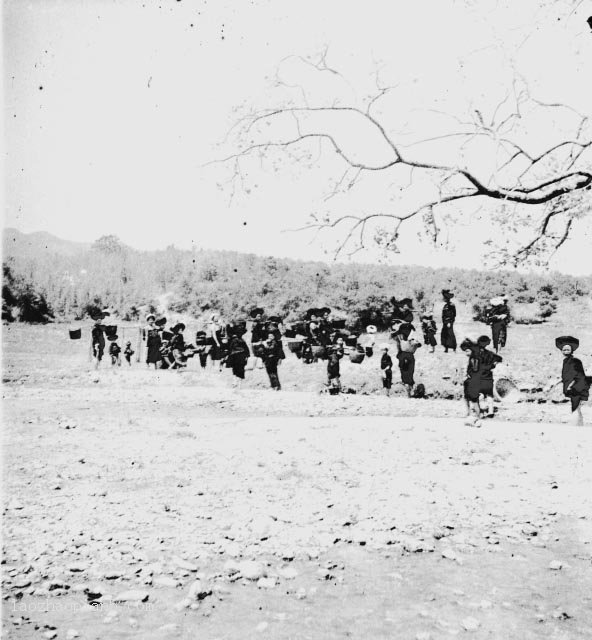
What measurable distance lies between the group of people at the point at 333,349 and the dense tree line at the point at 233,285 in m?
7.31

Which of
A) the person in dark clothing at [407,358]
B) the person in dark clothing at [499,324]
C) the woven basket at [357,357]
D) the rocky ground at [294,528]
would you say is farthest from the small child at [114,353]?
the person in dark clothing at [499,324]

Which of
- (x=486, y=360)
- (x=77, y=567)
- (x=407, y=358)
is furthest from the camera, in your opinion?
(x=407, y=358)

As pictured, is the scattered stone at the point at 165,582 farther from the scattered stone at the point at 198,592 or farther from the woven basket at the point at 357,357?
the woven basket at the point at 357,357

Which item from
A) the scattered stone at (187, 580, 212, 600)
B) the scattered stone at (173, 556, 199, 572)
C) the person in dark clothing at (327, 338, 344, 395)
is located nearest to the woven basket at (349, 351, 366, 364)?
the person in dark clothing at (327, 338, 344, 395)

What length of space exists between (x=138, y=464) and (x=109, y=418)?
10.4 ft

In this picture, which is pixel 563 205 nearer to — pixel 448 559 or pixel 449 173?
pixel 449 173

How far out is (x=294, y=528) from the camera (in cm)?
528

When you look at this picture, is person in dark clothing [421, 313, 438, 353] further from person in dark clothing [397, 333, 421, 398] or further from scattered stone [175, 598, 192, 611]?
scattered stone [175, 598, 192, 611]

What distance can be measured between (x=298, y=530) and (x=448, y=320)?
12074 mm

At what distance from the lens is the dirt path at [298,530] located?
379cm

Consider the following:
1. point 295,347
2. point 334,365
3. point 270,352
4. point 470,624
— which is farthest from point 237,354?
point 470,624

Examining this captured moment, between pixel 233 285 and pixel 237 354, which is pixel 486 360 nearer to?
pixel 237 354

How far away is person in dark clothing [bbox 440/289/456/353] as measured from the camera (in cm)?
1614

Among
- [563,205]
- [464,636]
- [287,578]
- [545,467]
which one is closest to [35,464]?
[287,578]
